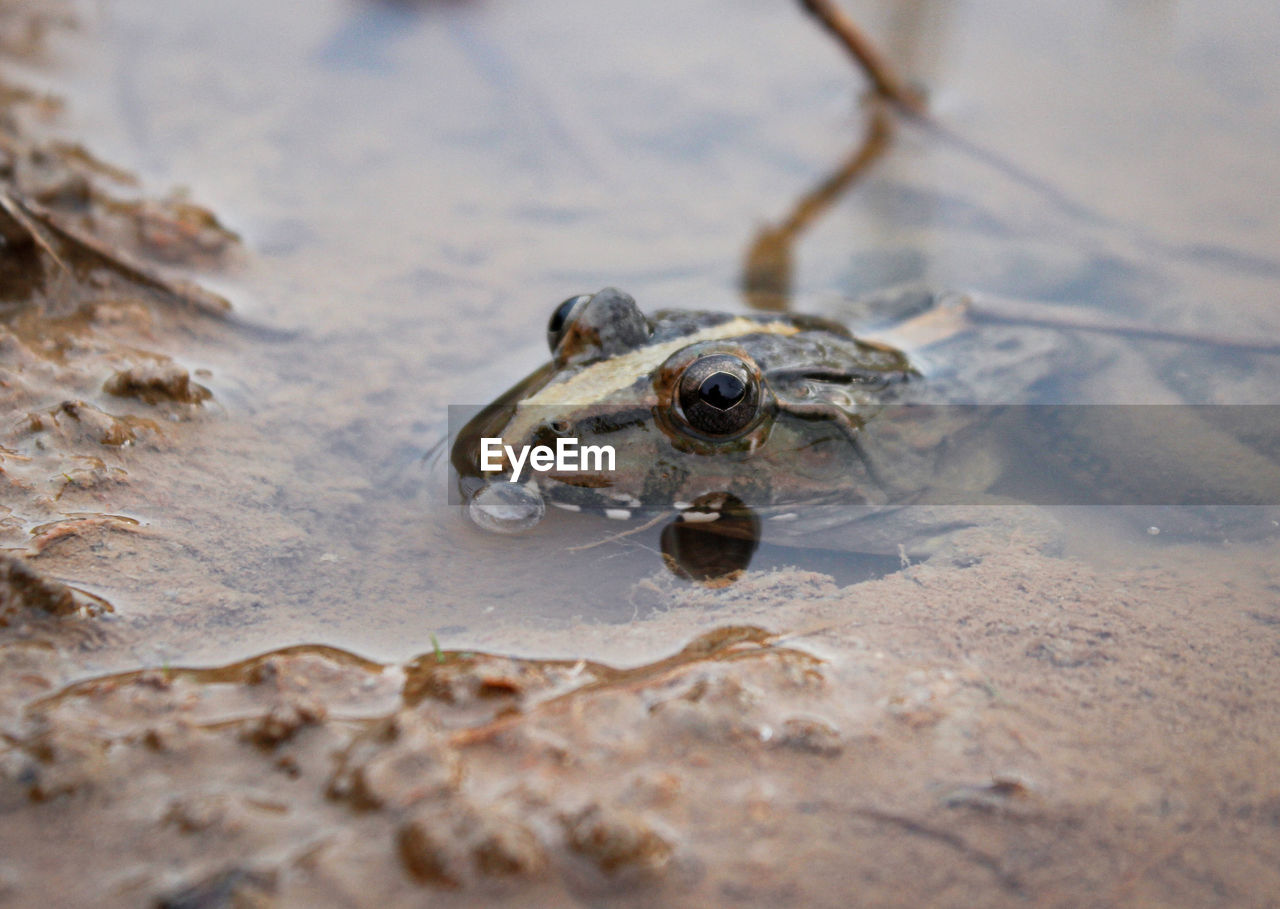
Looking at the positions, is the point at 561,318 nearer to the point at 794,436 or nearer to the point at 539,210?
the point at 794,436

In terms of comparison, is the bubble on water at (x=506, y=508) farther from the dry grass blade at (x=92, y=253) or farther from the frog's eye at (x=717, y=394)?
the dry grass blade at (x=92, y=253)

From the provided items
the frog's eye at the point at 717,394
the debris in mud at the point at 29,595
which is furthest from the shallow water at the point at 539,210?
the frog's eye at the point at 717,394

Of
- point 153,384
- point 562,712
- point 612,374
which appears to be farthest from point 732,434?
point 153,384

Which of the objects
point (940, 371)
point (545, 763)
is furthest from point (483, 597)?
point (940, 371)

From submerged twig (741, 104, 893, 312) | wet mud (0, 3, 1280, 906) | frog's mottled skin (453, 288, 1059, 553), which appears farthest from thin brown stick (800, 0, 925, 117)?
wet mud (0, 3, 1280, 906)

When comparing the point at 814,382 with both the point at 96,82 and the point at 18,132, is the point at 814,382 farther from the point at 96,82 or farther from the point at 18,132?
the point at 96,82

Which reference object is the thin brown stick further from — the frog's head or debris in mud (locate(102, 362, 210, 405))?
debris in mud (locate(102, 362, 210, 405))

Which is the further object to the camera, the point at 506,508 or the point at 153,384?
the point at 153,384
